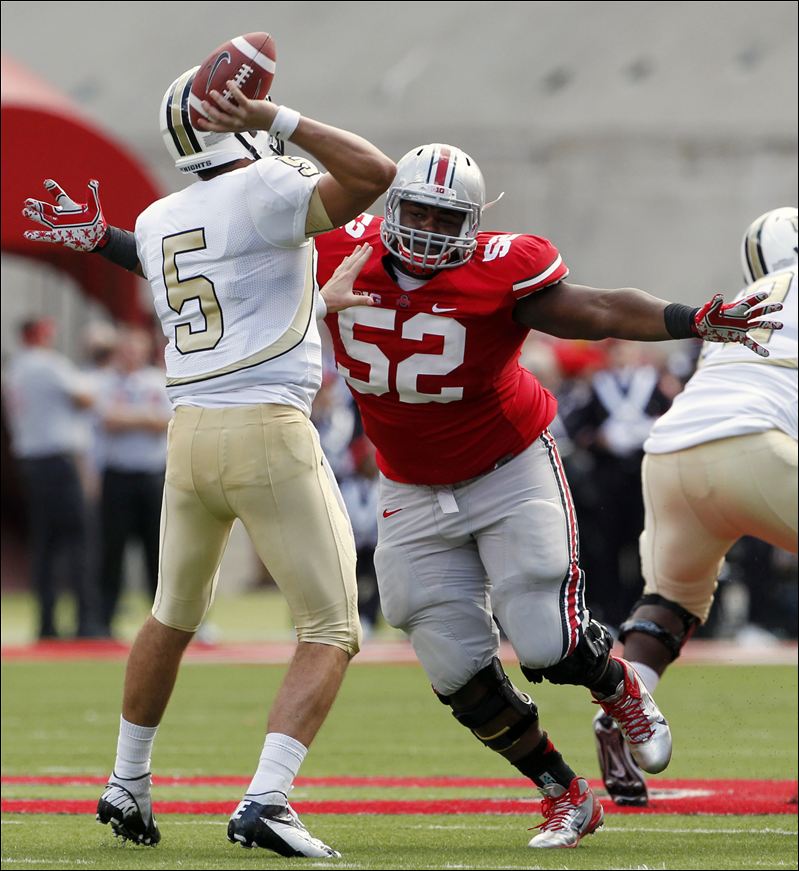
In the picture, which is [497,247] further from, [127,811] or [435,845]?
[127,811]

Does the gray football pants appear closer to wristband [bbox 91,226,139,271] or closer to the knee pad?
the knee pad

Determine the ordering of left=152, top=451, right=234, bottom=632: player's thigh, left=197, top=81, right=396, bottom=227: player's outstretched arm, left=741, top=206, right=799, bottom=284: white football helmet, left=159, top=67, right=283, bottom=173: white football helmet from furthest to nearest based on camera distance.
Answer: left=741, top=206, right=799, bottom=284: white football helmet, left=152, top=451, right=234, bottom=632: player's thigh, left=159, top=67, right=283, bottom=173: white football helmet, left=197, top=81, right=396, bottom=227: player's outstretched arm

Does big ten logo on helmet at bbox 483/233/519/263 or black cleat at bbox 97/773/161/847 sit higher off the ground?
big ten logo on helmet at bbox 483/233/519/263

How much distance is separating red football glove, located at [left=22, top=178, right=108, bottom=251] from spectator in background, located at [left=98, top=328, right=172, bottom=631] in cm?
639

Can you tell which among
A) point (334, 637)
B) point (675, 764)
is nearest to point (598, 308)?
point (334, 637)

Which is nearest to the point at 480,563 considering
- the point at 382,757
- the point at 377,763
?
the point at 377,763

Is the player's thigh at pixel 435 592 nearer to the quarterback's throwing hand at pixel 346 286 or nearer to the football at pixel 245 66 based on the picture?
the quarterback's throwing hand at pixel 346 286

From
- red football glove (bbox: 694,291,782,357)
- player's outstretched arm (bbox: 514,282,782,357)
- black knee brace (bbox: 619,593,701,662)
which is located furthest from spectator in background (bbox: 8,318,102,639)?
red football glove (bbox: 694,291,782,357)

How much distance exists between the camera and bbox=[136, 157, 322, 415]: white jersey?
4531 millimetres

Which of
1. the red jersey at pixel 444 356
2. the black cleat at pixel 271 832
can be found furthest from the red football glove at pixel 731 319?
the black cleat at pixel 271 832

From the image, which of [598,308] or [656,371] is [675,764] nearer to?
[598,308]

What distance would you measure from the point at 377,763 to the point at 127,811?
86.3 inches

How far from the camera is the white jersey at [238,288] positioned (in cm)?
453

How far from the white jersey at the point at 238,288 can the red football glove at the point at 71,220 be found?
10.4 inches
